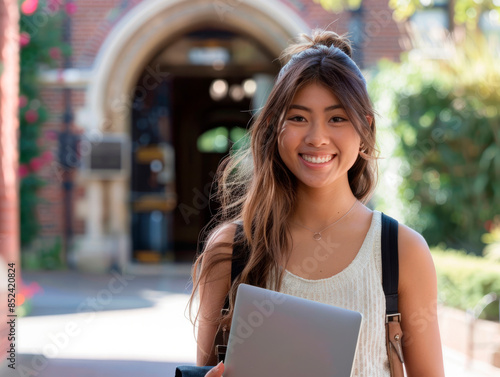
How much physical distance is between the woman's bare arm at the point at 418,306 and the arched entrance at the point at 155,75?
29.0ft

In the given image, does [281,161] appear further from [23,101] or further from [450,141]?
[23,101]

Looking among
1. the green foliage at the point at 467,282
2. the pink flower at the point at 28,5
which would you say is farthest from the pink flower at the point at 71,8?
the green foliage at the point at 467,282

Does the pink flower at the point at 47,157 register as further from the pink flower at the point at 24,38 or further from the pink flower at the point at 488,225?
the pink flower at the point at 488,225

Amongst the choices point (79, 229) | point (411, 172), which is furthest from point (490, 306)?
point (79, 229)

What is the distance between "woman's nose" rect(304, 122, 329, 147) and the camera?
4.89 ft

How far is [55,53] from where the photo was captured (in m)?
10.5

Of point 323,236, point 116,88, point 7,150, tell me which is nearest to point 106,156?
point 116,88

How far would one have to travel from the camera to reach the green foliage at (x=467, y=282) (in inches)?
206

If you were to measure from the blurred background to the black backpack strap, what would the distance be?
2.95m

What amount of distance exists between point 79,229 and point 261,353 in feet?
31.5

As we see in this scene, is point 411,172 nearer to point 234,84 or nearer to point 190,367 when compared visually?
point 190,367

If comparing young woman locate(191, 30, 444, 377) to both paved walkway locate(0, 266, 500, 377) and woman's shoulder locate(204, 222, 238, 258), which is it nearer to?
woman's shoulder locate(204, 222, 238, 258)

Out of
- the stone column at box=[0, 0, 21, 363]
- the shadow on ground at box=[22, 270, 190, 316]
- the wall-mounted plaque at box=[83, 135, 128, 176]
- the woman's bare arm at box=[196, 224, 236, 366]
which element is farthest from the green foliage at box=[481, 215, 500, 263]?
the wall-mounted plaque at box=[83, 135, 128, 176]

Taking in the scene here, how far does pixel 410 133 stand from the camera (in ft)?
25.4
